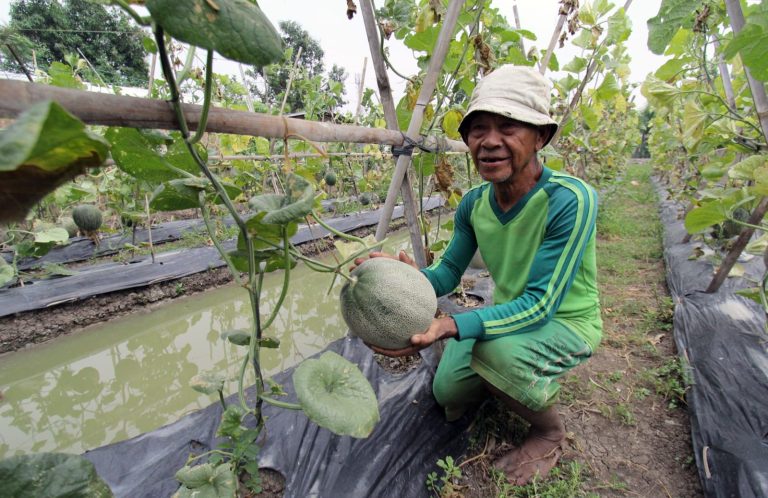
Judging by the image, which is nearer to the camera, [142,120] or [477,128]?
[142,120]

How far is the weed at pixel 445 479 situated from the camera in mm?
1524

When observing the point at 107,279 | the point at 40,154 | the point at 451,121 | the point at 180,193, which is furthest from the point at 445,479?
the point at 107,279

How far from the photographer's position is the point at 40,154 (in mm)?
427

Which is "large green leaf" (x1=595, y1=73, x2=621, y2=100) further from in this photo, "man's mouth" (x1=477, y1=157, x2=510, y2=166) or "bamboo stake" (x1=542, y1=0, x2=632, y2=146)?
"man's mouth" (x1=477, y1=157, x2=510, y2=166)

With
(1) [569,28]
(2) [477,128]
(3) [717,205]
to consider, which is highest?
(1) [569,28]

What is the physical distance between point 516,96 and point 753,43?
0.61m

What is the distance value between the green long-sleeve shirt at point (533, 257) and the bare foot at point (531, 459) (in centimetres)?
48

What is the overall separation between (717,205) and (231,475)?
7.13 feet

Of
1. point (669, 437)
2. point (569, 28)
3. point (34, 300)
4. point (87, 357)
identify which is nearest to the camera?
point (669, 437)

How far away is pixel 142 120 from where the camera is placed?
2.26 ft

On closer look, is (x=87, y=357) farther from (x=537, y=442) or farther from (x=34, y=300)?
(x=537, y=442)

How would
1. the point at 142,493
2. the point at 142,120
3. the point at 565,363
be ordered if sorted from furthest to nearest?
the point at 565,363 → the point at 142,493 → the point at 142,120

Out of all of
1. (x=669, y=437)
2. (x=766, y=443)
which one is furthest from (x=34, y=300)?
(x=766, y=443)

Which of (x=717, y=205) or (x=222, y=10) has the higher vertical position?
(x=222, y=10)
